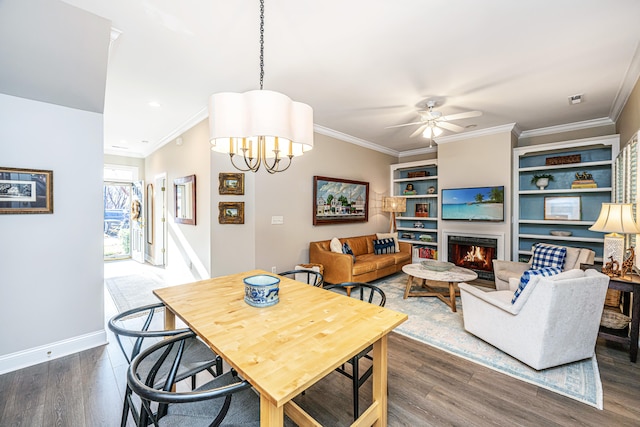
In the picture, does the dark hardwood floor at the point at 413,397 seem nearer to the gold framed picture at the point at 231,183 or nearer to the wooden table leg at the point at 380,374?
the wooden table leg at the point at 380,374

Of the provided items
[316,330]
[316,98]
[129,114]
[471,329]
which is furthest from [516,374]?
[129,114]

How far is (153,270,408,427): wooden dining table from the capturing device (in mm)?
962

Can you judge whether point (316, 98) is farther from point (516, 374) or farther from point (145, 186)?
point (145, 186)

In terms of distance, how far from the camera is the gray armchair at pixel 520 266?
3298 millimetres

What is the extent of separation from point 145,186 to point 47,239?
15.3 ft

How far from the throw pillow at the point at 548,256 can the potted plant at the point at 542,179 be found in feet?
4.44

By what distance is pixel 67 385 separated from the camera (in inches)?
78.9

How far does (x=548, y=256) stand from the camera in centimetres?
355

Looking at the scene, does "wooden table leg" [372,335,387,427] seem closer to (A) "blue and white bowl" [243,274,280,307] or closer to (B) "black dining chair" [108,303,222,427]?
(A) "blue and white bowl" [243,274,280,307]

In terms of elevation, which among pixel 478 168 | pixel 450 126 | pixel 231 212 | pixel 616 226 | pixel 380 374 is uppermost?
pixel 450 126

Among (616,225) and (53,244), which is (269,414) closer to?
(53,244)

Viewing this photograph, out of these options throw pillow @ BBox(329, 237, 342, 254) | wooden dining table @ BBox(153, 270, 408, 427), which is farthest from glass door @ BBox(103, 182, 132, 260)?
wooden dining table @ BBox(153, 270, 408, 427)

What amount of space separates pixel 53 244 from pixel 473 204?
18.8 ft

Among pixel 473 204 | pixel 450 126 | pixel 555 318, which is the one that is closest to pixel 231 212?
pixel 450 126
